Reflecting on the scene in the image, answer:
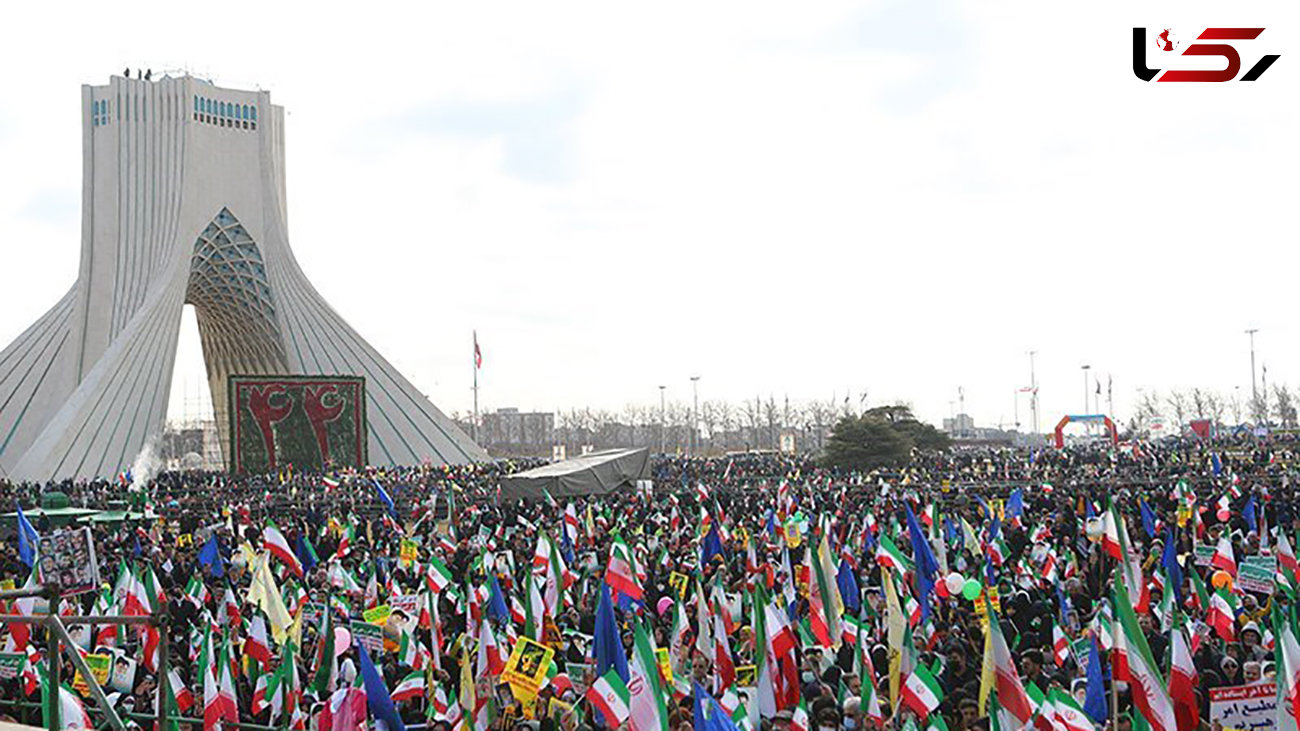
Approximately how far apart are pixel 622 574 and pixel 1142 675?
610cm

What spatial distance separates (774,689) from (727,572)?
16.8 feet

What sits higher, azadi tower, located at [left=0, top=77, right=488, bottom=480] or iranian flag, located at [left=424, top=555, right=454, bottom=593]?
azadi tower, located at [left=0, top=77, right=488, bottom=480]

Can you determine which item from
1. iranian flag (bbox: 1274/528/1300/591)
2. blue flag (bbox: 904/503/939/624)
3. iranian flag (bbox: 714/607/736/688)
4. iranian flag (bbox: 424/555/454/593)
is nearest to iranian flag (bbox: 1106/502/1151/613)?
iranian flag (bbox: 1274/528/1300/591)

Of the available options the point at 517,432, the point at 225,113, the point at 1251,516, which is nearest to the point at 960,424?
the point at 517,432

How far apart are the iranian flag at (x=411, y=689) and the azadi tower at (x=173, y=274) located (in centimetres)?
3948

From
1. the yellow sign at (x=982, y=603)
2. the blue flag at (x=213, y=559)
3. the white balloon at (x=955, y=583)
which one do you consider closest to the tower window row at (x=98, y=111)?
the blue flag at (x=213, y=559)

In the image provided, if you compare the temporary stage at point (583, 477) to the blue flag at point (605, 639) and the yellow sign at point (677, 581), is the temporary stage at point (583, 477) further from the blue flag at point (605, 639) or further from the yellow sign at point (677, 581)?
the blue flag at point (605, 639)

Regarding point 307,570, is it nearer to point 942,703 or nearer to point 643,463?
point 942,703

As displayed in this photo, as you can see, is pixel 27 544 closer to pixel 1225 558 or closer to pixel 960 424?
pixel 1225 558

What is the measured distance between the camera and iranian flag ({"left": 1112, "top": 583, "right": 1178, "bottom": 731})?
285 inches

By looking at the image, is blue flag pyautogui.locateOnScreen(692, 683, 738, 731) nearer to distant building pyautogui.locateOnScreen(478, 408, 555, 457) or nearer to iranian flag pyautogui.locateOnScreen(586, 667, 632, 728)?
iranian flag pyautogui.locateOnScreen(586, 667, 632, 728)

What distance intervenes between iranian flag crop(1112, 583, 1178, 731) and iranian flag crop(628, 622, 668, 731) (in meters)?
2.51

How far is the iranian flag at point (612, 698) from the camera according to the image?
7473 mm

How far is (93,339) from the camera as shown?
51.0 metres
